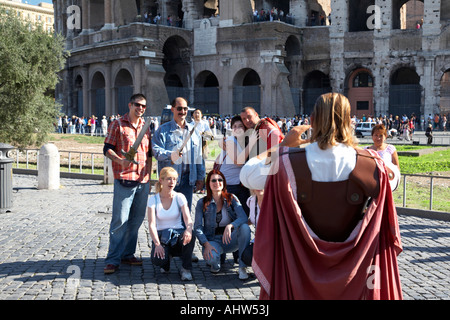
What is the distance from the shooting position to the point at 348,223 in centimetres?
313

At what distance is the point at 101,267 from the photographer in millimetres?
6375

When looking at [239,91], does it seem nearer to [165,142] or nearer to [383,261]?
[165,142]

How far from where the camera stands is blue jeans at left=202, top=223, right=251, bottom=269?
6.01 meters

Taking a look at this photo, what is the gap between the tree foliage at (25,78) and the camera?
18311 mm

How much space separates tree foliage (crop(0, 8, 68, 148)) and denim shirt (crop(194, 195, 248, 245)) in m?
13.9

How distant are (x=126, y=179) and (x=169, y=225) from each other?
68cm

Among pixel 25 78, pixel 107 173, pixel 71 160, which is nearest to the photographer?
pixel 107 173

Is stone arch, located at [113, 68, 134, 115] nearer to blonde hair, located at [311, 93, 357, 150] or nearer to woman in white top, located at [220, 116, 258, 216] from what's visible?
woman in white top, located at [220, 116, 258, 216]

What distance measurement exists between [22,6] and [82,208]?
108 metres

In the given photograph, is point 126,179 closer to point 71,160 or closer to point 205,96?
point 71,160

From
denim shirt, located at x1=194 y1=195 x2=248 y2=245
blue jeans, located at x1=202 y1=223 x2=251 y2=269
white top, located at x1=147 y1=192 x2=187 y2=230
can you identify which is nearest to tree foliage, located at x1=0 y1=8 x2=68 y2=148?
white top, located at x1=147 y1=192 x2=187 y2=230

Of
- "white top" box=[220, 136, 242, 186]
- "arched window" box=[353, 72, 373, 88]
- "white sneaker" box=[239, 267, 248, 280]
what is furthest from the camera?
"arched window" box=[353, 72, 373, 88]

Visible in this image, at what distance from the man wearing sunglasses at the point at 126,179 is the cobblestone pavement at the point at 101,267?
32 centimetres

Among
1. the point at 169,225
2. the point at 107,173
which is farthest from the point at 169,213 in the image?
the point at 107,173
